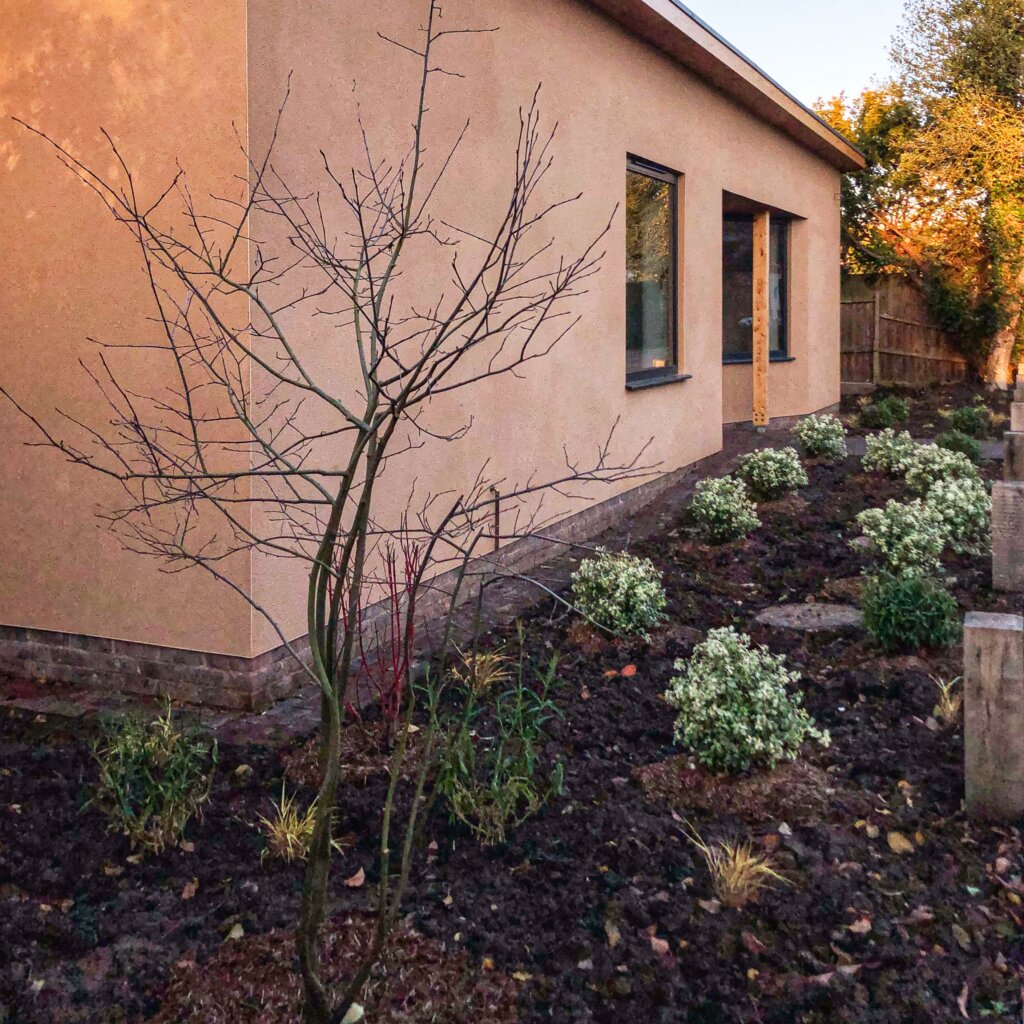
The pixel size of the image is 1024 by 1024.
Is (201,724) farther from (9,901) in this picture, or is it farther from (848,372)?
(848,372)

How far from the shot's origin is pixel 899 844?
10.4 ft

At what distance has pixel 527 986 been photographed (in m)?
2.53

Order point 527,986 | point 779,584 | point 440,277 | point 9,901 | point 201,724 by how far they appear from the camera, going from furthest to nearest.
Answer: point 779,584, point 440,277, point 201,724, point 9,901, point 527,986

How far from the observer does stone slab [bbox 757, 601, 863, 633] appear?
5156mm

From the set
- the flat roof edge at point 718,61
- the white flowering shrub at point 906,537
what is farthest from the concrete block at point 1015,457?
the flat roof edge at point 718,61

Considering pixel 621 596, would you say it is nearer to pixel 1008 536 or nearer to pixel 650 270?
pixel 1008 536

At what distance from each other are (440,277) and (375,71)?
3.39 ft

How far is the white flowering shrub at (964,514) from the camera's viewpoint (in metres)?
6.20

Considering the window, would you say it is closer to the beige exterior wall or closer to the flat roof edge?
the flat roof edge

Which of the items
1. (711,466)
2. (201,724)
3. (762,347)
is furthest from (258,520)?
(762,347)

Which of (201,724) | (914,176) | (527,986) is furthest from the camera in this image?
(914,176)

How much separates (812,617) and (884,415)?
26.7ft

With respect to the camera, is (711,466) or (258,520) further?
(711,466)

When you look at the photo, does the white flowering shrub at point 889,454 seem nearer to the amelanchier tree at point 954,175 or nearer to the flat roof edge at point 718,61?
the flat roof edge at point 718,61
